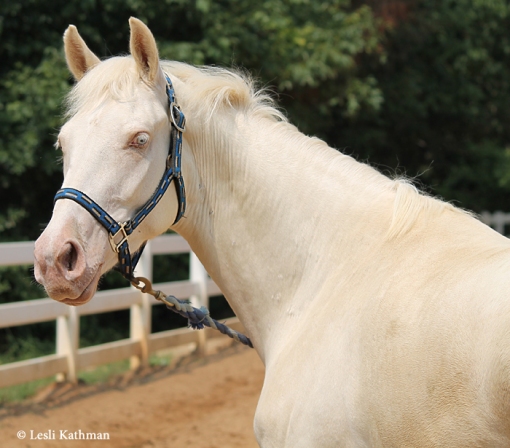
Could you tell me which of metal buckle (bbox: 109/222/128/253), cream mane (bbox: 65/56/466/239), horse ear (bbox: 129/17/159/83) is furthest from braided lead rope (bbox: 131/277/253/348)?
horse ear (bbox: 129/17/159/83)

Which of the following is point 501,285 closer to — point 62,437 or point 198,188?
point 198,188

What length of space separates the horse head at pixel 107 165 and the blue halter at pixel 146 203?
1 cm

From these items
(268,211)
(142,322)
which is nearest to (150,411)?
(142,322)

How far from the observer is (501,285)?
1683 millimetres

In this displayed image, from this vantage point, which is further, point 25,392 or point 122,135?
point 25,392

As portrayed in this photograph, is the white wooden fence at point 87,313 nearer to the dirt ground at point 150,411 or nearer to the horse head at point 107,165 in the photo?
the dirt ground at point 150,411

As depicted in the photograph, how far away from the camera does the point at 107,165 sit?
2.22m

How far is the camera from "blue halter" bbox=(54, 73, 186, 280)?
7.15ft

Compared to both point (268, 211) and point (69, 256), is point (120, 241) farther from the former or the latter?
point (268, 211)

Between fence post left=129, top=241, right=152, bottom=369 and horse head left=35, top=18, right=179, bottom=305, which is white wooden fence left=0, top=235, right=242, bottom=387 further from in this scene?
horse head left=35, top=18, right=179, bottom=305

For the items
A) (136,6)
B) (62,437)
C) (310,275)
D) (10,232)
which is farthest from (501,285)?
(10,232)

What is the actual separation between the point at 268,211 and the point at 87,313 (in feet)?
14.1

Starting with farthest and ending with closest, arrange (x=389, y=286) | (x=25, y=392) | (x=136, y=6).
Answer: (x=136, y=6) < (x=25, y=392) < (x=389, y=286)

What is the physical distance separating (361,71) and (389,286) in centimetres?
1176
